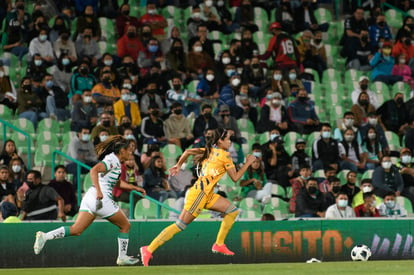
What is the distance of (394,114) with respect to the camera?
23.2 m

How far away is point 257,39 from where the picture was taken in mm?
24953

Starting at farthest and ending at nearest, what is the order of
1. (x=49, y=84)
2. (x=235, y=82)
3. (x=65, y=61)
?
(x=235, y=82), (x=65, y=61), (x=49, y=84)

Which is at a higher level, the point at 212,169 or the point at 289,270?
the point at 212,169

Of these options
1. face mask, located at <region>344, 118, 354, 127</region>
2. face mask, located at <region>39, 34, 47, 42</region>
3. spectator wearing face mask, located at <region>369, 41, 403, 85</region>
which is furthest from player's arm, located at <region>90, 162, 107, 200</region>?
spectator wearing face mask, located at <region>369, 41, 403, 85</region>

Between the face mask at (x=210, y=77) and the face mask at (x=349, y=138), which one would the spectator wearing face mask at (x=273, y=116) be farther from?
the face mask at (x=210, y=77)

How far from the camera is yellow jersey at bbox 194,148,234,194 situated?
1463 centimetres

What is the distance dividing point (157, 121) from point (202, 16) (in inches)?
182

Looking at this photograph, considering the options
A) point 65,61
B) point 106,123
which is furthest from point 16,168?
point 65,61

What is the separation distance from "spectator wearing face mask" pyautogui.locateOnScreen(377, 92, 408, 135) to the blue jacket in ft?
4.74

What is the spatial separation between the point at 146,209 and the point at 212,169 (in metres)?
4.53

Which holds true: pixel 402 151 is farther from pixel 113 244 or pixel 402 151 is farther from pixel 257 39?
pixel 113 244

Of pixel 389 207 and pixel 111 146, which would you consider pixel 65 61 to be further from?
pixel 111 146

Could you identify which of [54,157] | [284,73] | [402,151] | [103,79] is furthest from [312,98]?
[54,157]

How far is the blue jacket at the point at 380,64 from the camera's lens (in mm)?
24594
